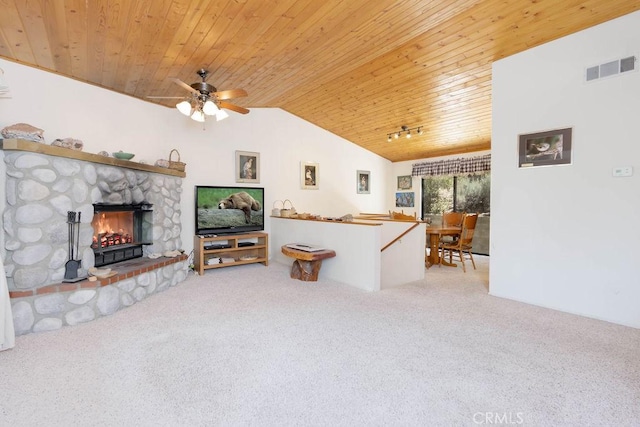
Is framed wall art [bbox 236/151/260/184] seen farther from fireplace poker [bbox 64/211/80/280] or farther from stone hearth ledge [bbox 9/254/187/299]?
fireplace poker [bbox 64/211/80/280]

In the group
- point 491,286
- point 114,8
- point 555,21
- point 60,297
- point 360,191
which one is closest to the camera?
point 114,8

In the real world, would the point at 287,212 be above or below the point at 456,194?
below

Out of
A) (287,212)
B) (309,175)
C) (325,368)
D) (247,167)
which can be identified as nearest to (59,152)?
(325,368)

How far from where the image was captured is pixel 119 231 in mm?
3822

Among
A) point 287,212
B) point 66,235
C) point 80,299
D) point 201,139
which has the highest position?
point 201,139

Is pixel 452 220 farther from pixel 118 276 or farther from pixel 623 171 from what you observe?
pixel 118 276

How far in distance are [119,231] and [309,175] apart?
3637 millimetres

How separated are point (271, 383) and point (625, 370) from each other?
2.32 metres

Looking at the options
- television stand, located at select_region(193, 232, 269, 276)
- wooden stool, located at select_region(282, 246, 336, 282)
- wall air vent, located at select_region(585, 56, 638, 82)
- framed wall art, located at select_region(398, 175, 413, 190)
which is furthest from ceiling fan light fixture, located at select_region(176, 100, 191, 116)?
framed wall art, located at select_region(398, 175, 413, 190)

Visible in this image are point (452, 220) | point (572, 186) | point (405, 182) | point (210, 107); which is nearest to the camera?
point (572, 186)

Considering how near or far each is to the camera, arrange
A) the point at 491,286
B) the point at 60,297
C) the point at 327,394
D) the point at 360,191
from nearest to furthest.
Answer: the point at 327,394 < the point at 60,297 < the point at 491,286 < the point at 360,191

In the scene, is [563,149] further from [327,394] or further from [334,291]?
[327,394]

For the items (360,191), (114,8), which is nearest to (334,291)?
(114,8)

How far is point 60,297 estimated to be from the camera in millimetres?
2719
